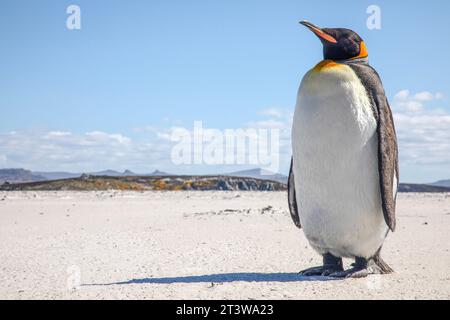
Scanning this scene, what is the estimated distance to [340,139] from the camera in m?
5.21

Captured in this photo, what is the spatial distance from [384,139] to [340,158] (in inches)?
17.2

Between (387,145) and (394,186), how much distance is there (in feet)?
1.78

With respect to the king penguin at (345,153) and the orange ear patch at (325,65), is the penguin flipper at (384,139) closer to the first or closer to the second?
the king penguin at (345,153)

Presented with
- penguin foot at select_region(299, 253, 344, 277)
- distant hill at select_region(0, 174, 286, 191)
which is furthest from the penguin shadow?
distant hill at select_region(0, 174, 286, 191)

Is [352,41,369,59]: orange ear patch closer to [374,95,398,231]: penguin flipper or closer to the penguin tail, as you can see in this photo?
[374,95,398,231]: penguin flipper

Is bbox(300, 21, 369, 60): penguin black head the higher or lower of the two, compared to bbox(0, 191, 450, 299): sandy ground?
higher

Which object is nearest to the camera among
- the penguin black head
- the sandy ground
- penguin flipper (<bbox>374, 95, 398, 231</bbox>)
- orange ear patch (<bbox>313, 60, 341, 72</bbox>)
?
the sandy ground

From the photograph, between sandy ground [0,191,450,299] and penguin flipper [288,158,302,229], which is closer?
sandy ground [0,191,450,299]

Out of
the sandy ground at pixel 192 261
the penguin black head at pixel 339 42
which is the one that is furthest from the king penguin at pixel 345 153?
the sandy ground at pixel 192 261

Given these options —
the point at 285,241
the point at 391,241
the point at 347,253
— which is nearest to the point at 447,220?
the point at 391,241

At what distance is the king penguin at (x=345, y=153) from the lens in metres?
5.18

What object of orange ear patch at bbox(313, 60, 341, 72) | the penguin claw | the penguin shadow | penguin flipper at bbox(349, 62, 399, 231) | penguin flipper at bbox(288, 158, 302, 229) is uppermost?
orange ear patch at bbox(313, 60, 341, 72)

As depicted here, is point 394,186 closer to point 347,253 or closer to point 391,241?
point 347,253

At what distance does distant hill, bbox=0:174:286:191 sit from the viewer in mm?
36369
